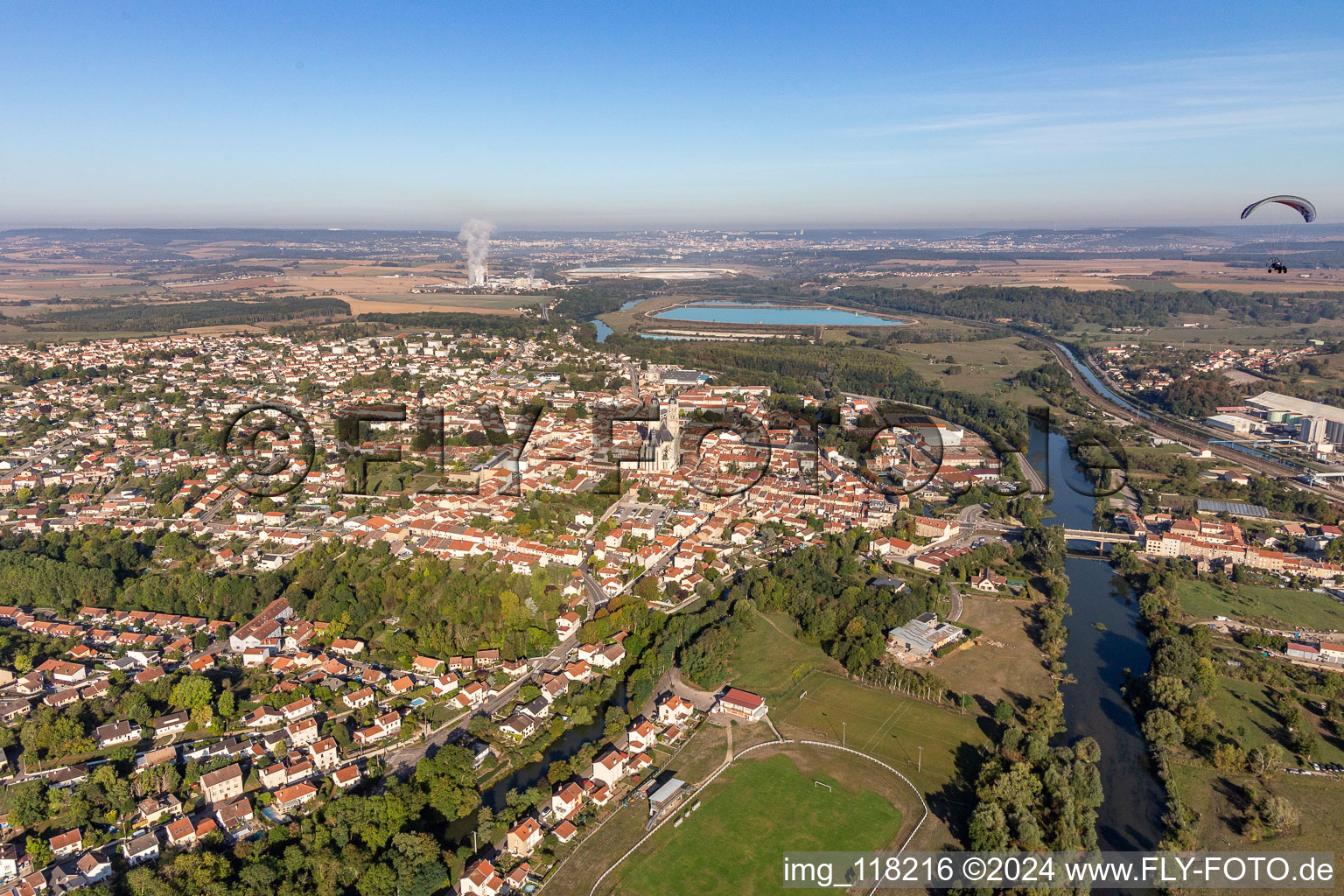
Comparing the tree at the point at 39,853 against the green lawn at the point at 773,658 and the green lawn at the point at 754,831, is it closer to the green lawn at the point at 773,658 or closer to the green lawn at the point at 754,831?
the green lawn at the point at 754,831

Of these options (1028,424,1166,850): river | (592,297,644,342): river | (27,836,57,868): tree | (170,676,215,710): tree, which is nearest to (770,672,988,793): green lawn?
(1028,424,1166,850): river

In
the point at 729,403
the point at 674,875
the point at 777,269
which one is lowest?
the point at 674,875

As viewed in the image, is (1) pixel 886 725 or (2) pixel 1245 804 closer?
(2) pixel 1245 804

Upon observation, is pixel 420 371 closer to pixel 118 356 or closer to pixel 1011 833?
pixel 118 356

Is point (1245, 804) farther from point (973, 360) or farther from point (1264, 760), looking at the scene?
point (973, 360)

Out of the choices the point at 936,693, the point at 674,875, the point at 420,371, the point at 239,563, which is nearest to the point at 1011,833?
the point at 936,693

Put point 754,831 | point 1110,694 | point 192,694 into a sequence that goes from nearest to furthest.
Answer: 1. point 754,831
2. point 192,694
3. point 1110,694

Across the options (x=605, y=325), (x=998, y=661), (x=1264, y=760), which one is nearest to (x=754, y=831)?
(x=998, y=661)

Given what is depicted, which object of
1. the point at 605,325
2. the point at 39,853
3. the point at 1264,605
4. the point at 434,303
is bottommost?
the point at 39,853
